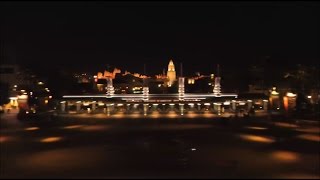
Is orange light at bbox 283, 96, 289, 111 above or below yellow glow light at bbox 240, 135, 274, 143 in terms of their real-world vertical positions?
above

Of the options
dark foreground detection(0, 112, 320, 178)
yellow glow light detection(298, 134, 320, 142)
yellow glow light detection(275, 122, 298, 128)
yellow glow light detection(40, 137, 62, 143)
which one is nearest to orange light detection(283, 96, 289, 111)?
yellow glow light detection(275, 122, 298, 128)

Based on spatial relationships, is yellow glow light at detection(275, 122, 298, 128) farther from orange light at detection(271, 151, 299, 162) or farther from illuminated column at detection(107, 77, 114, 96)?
illuminated column at detection(107, 77, 114, 96)

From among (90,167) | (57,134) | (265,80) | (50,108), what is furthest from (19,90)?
(90,167)

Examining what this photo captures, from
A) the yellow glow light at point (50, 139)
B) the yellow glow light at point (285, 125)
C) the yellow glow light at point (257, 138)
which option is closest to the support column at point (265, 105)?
the yellow glow light at point (285, 125)

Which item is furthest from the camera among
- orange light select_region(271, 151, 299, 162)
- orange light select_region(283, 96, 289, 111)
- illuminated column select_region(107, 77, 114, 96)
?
illuminated column select_region(107, 77, 114, 96)

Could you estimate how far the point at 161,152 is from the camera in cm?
591

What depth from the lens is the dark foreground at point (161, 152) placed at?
4.67 metres

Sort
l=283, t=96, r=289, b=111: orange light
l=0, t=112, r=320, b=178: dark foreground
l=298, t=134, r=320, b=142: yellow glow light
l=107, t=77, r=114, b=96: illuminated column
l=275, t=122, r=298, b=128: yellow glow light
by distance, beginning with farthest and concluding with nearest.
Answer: l=107, t=77, r=114, b=96: illuminated column
l=283, t=96, r=289, b=111: orange light
l=275, t=122, r=298, b=128: yellow glow light
l=298, t=134, r=320, b=142: yellow glow light
l=0, t=112, r=320, b=178: dark foreground

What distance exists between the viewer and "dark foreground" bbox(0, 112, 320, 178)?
467 cm

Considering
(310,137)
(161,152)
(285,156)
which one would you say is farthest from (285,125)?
(161,152)

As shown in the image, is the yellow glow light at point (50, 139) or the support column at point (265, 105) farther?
the support column at point (265, 105)

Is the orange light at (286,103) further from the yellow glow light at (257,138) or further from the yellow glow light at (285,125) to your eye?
the yellow glow light at (257,138)

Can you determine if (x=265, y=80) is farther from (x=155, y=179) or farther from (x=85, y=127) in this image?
(x=155, y=179)

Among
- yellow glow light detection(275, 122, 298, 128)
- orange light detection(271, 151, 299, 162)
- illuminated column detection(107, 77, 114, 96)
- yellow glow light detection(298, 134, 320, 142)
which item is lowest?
orange light detection(271, 151, 299, 162)
